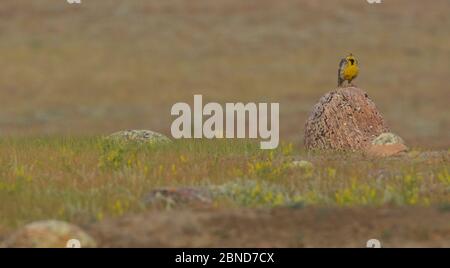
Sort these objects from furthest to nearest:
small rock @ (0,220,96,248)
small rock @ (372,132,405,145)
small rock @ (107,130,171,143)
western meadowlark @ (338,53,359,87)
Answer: small rock @ (107,130,171,143), western meadowlark @ (338,53,359,87), small rock @ (372,132,405,145), small rock @ (0,220,96,248)

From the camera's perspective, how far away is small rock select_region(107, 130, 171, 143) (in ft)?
81.4

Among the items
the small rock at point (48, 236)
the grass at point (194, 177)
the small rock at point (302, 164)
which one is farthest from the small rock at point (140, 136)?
the small rock at point (48, 236)

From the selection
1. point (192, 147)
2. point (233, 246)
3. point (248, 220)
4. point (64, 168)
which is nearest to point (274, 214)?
point (248, 220)

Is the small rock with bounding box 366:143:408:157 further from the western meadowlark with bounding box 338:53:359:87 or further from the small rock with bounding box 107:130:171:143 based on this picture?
the small rock with bounding box 107:130:171:143

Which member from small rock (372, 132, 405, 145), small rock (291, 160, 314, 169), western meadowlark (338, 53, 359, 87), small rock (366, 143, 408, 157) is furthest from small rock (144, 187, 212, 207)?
western meadowlark (338, 53, 359, 87)

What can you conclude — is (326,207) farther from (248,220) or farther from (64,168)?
(64,168)

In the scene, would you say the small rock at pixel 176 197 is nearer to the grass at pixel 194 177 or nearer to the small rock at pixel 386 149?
the grass at pixel 194 177

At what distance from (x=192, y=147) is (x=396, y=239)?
10979mm

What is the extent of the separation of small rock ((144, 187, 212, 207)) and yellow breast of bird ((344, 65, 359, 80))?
36.6 ft

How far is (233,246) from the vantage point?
11547mm

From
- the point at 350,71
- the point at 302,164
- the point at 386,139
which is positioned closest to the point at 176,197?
the point at 302,164

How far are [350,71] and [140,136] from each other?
5804mm

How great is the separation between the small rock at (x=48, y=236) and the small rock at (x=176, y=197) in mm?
2039

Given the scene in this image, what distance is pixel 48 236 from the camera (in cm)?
1186
